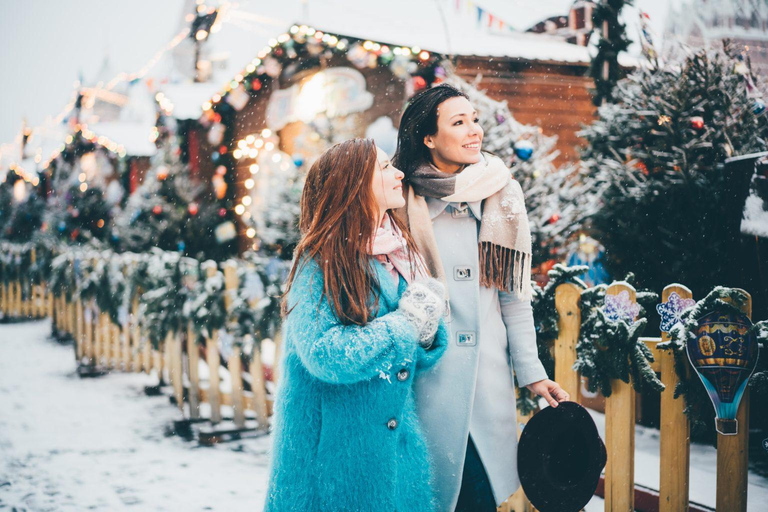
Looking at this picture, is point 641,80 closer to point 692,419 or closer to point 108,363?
point 692,419

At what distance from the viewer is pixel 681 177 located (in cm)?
455

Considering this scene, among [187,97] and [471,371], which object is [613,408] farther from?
[187,97]

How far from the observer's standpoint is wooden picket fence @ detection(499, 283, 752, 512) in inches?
92.7

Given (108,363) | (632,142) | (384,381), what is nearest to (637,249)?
(632,142)

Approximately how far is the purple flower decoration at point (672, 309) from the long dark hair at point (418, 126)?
4.07ft

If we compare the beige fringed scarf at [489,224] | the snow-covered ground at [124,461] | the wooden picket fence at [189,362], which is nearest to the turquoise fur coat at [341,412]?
the beige fringed scarf at [489,224]

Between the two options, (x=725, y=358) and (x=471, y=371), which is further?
(x=725, y=358)

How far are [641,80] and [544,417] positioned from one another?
3.95m

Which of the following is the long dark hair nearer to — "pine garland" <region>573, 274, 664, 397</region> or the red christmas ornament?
"pine garland" <region>573, 274, 664, 397</region>

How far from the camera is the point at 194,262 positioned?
561 cm

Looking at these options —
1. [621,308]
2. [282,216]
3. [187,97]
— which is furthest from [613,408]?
[187,97]

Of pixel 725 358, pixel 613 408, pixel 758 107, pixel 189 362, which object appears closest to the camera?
pixel 725 358

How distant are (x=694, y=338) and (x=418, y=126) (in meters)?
1.35

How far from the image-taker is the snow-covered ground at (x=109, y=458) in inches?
147
